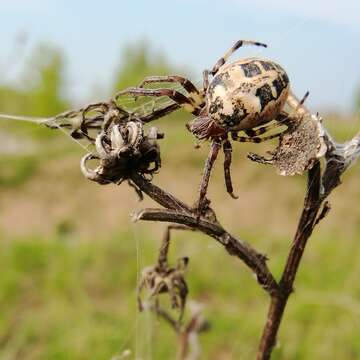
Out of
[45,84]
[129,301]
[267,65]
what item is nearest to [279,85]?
[267,65]

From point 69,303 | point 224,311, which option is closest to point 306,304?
point 224,311

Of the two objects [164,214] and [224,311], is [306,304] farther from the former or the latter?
[164,214]

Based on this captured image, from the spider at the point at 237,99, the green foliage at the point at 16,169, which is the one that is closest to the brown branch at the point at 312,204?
the spider at the point at 237,99

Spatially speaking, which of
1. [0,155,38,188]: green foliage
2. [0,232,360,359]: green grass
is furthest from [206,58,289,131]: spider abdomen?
[0,155,38,188]: green foliage

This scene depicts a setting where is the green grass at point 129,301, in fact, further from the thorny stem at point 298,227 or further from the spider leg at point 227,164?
the thorny stem at point 298,227

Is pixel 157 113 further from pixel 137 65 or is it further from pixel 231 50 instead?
pixel 137 65

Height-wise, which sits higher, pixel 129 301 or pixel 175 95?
pixel 175 95

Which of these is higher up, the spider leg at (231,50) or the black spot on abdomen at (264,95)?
the black spot on abdomen at (264,95)
